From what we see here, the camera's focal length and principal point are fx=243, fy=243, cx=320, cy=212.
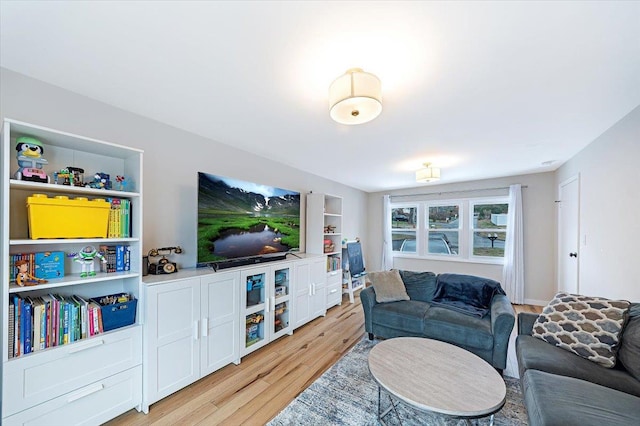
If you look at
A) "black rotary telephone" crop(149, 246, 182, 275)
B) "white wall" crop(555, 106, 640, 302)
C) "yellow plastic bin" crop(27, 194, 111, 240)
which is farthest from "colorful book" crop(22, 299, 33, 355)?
"white wall" crop(555, 106, 640, 302)

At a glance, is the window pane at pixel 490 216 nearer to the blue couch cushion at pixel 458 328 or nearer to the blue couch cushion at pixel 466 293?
the blue couch cushion at pixel 466 293

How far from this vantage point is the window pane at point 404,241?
570 cm

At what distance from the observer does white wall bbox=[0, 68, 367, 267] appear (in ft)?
5.46

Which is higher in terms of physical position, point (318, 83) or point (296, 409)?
point (318, 83)

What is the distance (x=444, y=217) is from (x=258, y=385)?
15.7 feet

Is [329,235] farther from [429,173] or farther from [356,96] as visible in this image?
[356,96]

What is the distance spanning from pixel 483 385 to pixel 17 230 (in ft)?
10.2

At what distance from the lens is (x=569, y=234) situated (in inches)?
137

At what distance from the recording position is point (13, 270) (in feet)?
4.79

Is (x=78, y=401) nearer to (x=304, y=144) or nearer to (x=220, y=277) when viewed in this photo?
(x=220, y=277)

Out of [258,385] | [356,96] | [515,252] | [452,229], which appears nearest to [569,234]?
[515,252]

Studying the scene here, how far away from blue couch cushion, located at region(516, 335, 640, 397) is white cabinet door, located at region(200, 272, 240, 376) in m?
2.40

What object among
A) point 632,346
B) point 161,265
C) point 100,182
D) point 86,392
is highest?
point 100,182

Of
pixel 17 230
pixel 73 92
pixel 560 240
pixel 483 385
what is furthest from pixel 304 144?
pixel 560 240
